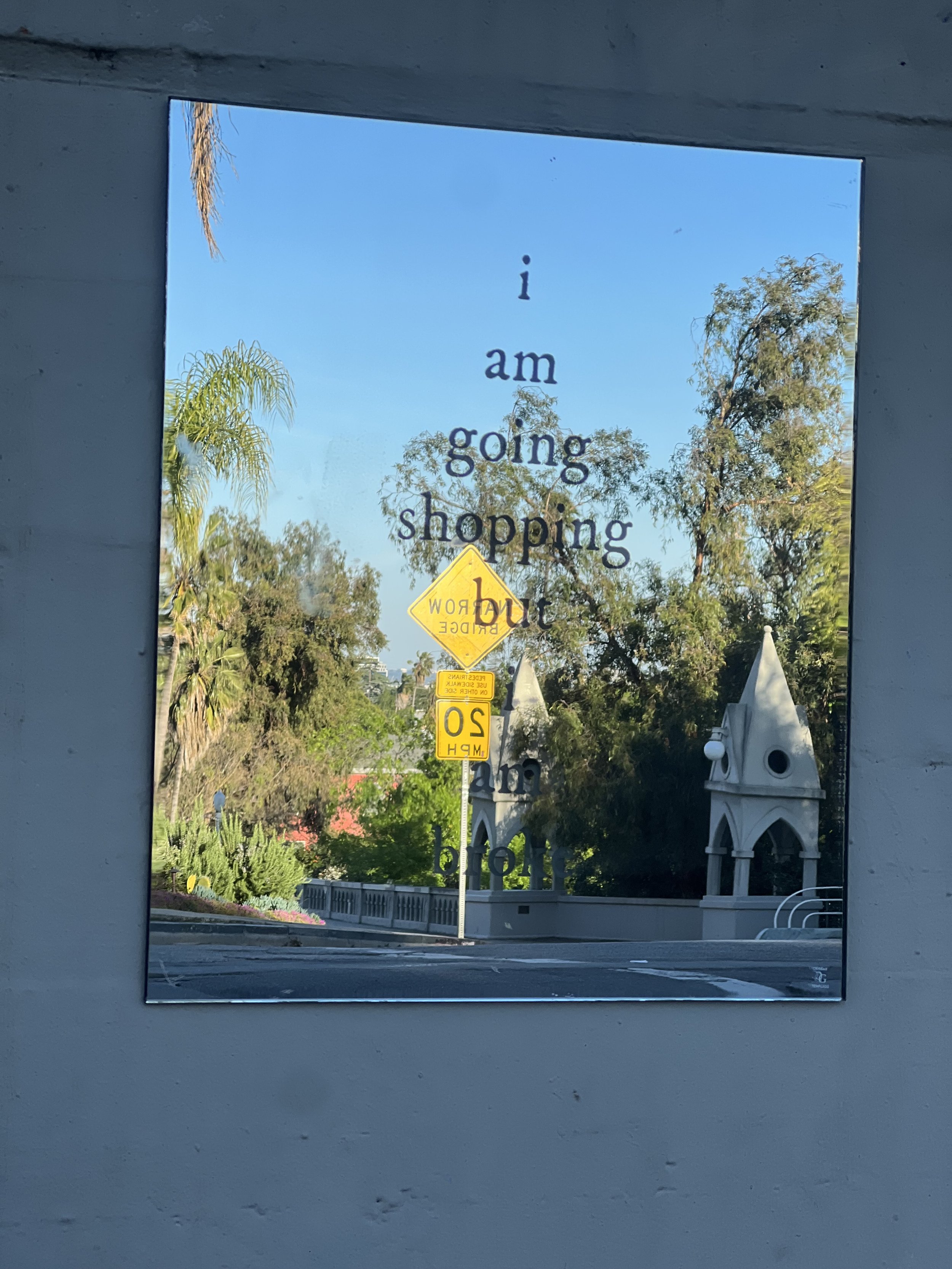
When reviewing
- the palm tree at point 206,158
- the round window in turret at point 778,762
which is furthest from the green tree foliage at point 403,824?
the palm tree at point 206,158

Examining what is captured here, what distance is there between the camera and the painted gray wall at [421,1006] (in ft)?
7.84

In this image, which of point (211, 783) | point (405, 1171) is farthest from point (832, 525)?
point (405, 1171)

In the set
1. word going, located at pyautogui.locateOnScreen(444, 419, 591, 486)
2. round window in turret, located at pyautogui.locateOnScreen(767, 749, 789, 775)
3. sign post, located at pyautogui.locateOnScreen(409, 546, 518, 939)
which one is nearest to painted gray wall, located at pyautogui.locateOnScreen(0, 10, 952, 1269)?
round window in turret, located at pyautogui.locateOnScreen(767, 749, 789, 775)

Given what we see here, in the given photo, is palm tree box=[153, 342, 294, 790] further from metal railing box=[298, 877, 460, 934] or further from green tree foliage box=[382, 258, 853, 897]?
green tree foliage box=[382, 258, 853, 897]

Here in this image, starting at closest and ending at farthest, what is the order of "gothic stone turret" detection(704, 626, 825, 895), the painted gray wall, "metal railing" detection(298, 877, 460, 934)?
the painted gray wall → "metal railing" detection(298, 877, 460, 934) → "gothic stone turret" detection(704, 626, 825, 895)

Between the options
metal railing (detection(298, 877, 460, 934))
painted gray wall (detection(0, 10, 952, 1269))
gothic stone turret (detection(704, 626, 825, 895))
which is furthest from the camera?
gothic stone turret (detection(704, 626, 825, 895))

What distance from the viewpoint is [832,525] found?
267 centimetres

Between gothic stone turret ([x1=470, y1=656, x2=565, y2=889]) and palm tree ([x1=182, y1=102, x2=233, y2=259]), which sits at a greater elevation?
palm tree ([x1=182, y1=102, x2=233, y2=259])

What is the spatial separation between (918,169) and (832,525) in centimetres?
79

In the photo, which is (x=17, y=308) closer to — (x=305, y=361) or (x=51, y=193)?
(x=51, y=193)

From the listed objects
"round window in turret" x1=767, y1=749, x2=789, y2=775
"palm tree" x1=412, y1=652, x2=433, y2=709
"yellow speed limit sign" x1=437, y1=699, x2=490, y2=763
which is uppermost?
"palm tree" x1=412, y1=652, x2=433, y2=709

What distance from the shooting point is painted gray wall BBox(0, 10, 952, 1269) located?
239 centimetres

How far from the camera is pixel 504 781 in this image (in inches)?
102

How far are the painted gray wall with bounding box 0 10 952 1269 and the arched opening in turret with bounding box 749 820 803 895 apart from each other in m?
0.13
